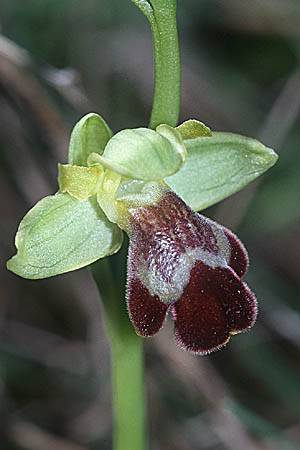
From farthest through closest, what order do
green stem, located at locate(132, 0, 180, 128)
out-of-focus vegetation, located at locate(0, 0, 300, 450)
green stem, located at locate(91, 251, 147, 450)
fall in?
out-of-focus vegetation, located at locate(0, 0, 300, 450) < green stem, located at locate(91, 251, 147, 450) < green stem, located at locate(132, 0, 180, 128)

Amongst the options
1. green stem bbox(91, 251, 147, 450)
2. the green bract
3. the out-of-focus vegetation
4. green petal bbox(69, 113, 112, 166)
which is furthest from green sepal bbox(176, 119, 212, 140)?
the out-of-focus vegetation

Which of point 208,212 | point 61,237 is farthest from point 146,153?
point 208,212

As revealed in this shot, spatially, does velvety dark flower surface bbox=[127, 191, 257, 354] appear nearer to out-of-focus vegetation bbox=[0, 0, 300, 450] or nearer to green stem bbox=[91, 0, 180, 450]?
green stem bbox=[91, 0, 180, 450]

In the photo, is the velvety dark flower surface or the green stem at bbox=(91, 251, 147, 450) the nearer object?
the velvety dark flower surface

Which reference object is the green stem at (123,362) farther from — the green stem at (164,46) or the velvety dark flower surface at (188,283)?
the green stem at (164,46)

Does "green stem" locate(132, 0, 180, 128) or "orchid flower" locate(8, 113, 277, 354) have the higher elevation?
"green stem" locate(132, 0, 180, 128)

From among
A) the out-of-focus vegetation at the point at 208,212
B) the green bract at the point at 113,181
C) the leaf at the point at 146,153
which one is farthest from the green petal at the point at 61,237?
the out-of-focus vegetation at the point at 208,212

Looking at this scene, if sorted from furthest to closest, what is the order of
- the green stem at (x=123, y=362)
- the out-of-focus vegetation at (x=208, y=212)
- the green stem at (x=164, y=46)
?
Answer: the out-of-focus vegetation at (x=208, y=212) → the green stem at (x=123, y=362) → the green stem at (x=164, y=46)

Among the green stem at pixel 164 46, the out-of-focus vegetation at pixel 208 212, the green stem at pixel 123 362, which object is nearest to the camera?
the green stem at pixel 164 46
